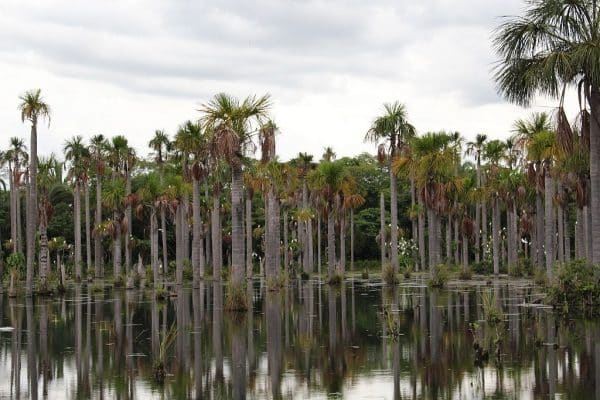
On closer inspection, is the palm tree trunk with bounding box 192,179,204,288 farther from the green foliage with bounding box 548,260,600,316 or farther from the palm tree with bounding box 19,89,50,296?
the green foliage with bounding box 548,260,600,316

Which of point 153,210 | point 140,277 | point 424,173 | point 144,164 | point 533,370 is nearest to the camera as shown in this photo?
point 533,370

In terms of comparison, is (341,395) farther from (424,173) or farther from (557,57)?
(424,173)

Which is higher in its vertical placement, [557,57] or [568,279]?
[557,57]

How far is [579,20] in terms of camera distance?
25109mm

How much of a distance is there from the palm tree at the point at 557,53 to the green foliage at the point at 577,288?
→ 1.70 feet

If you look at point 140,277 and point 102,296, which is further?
point 140,277

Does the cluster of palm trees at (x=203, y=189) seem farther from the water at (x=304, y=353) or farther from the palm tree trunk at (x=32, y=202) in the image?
the water at (x=304, y=353)

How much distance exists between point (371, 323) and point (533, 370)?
973 centimetres

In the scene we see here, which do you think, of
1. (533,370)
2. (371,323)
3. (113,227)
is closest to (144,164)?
(113,227)

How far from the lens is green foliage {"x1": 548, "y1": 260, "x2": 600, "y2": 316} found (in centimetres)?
2548

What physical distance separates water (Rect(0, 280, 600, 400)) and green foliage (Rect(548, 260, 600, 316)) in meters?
0.71

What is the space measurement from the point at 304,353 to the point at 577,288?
11.5 m

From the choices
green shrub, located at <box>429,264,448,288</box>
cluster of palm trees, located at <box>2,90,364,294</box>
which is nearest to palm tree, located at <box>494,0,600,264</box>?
cluster of palm trees, located at <box>2,90,364,294</box>

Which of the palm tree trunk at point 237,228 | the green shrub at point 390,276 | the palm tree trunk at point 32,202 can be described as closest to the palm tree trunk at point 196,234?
the palm tree trunk at point 32,202
